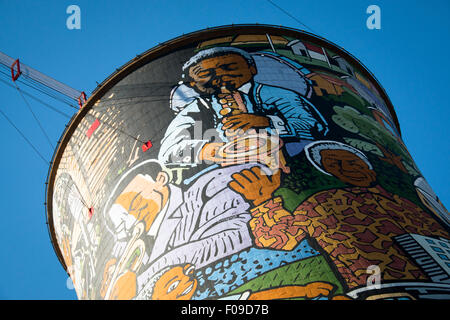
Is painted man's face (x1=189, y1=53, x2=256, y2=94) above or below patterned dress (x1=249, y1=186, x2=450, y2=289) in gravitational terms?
above

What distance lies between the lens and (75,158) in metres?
16.5

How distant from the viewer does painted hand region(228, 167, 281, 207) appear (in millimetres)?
12203

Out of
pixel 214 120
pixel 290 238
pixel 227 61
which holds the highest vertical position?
pixel 227 61

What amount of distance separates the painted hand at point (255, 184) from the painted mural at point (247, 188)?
31 mm

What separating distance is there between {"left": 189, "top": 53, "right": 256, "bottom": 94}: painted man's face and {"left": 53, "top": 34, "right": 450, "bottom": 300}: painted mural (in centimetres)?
4

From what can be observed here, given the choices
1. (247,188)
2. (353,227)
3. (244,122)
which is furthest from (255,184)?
(353,227)

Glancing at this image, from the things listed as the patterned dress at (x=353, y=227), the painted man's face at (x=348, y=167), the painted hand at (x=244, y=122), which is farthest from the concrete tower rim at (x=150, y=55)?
the patterned dress at (x=353, y=227)

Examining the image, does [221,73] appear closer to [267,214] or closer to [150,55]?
[150,55]

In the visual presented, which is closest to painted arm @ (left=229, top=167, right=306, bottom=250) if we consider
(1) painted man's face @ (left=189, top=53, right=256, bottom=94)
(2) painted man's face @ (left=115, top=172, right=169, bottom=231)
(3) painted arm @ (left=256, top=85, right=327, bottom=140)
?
(3) painted arm @ (left=256, top=85, right=327, bottom=140)

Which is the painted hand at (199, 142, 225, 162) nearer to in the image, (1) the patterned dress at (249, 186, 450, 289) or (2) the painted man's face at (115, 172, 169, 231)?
(2) the painted man's face at (115, 172, 169, 231)

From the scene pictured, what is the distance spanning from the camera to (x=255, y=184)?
12.5m

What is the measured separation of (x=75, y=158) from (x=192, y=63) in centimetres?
419
